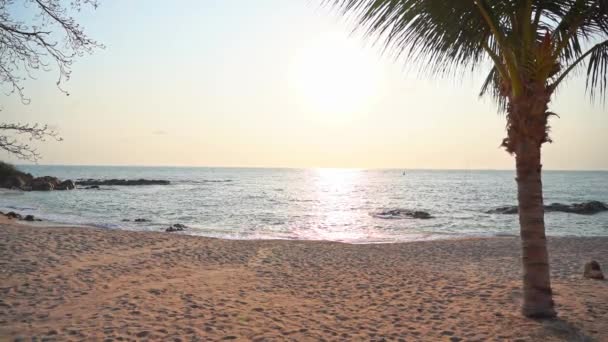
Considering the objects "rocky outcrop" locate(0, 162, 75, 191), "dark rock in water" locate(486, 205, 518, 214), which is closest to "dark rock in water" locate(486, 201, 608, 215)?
"dark rock in water" locate(486, 205, 518, 214)

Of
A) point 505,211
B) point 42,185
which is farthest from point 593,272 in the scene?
point 42,185

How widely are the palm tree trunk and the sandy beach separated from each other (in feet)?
2.70

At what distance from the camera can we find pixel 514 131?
583cm

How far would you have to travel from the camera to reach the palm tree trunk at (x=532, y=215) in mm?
5730

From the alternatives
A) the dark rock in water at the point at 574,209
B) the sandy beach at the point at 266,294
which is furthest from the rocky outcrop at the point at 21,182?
the dark rock in water at the point at 574,209

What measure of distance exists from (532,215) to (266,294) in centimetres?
538

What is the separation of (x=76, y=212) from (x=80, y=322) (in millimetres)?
28679

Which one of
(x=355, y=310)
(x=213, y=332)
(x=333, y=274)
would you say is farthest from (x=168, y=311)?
(x=333, y=274)

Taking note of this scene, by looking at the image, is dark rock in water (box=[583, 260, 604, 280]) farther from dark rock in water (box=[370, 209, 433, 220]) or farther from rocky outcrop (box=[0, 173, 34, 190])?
rocky outcrop (box=[0, 173, 34, 190])

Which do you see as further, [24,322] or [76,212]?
[76,212]

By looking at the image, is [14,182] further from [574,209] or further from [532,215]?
[574,209]

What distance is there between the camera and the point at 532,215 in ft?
19.0

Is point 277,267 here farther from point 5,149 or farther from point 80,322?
point 5,149

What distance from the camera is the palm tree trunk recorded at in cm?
573
